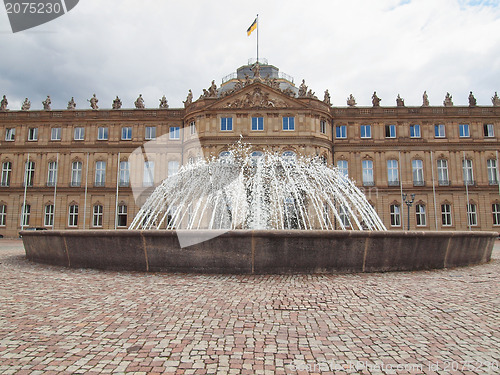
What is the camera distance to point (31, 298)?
23.7 feet

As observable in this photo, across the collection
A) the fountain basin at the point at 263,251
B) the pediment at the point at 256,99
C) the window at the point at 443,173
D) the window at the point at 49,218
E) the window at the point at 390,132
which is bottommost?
the fountain basin at the point at 263,251

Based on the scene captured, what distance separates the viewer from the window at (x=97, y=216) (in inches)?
1605

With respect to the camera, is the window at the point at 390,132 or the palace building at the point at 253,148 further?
the window at the point at 390,132

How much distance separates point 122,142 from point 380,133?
2805cm

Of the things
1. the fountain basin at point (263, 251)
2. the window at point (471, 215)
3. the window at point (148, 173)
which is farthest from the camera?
the window at point (148, 173)

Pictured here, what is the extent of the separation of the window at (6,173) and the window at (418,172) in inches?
1729

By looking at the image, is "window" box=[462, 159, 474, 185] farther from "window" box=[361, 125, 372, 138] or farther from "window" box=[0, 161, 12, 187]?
"window" box=[0, 161, 12, 187]

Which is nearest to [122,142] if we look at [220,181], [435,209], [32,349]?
[220,181]

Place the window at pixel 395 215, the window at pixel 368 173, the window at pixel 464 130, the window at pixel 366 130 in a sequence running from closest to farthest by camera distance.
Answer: the window at pixel 395 215 → the window at pixel 368 173 → the window at pixel 464 130 → the window at pixel 366 130

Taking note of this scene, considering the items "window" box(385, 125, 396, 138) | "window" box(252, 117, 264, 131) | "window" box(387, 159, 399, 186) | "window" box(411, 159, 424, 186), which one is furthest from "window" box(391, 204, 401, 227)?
"window" box(252, 117, 264, 131)

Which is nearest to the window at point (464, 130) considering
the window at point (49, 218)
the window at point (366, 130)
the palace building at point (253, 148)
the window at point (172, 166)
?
the palace building at point (253, 148)

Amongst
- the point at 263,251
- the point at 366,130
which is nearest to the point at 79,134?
the point at 366,130

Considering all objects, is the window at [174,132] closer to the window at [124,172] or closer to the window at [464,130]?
the window at [124,172]

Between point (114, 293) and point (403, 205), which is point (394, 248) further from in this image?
point (403, 205)
